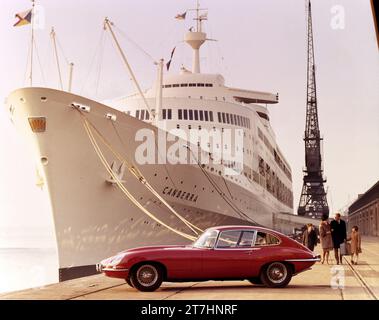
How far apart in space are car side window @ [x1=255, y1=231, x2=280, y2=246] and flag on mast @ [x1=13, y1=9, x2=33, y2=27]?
1238 cm

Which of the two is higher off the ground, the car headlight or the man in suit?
the man in suit

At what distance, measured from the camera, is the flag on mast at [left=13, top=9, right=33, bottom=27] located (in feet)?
63.1

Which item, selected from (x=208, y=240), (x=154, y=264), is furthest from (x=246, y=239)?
(x=154, y=264)

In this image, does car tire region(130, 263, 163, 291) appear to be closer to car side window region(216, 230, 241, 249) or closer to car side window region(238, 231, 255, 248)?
car side window region(216, 230, 241, 249)

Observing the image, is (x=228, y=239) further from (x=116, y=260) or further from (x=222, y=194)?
(x=222, y=194)

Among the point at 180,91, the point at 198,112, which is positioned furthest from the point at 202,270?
the point at 180,91

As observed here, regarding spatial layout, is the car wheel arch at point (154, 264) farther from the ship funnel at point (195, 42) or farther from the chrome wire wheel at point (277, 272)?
the ship funnel at point (195, 42)

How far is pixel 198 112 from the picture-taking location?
3178 cm

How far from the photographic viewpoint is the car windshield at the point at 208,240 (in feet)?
32.6

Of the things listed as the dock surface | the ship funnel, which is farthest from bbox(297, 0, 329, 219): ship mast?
the dock surface

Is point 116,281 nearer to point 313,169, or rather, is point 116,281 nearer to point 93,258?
point 93,258

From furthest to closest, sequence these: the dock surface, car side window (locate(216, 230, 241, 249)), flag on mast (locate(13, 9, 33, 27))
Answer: flag on mast (locate(13, 9, 33, 27))
car side window (locate(216, 230, 241, 249))
the dock surface
